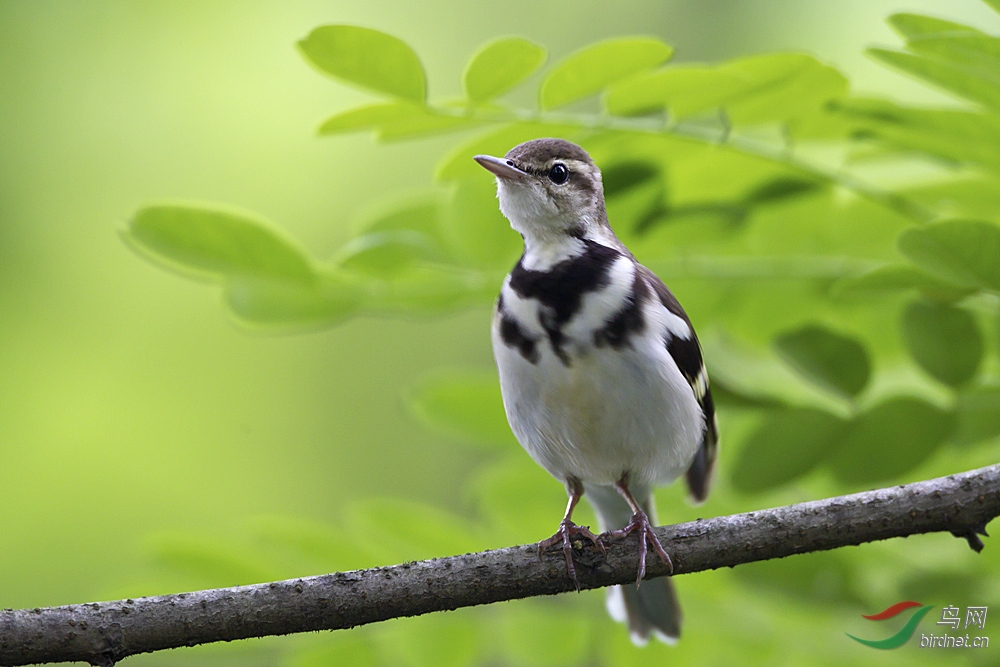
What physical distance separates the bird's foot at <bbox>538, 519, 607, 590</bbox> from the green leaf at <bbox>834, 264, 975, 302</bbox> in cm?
86

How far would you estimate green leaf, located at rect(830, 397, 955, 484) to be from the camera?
2.42 m

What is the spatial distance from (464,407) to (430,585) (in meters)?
0.94

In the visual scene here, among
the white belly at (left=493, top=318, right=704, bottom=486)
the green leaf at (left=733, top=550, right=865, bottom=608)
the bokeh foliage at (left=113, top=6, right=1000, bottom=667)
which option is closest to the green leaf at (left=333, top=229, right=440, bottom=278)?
the bokeh foliage at (left=113, top=6, right=1000, bottom=667)

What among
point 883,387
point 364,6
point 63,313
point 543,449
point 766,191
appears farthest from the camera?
point 364,6

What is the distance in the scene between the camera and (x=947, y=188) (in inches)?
102

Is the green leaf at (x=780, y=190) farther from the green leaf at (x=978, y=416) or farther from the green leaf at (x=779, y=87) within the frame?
the green leaf at (x=978, y=416)

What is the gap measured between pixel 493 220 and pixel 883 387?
4.76ft

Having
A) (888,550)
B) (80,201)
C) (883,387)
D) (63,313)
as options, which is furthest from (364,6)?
(888,550)

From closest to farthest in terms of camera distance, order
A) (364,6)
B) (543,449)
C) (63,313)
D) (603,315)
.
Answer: (603,315) → (543,449) → (63,313) → (364,6)

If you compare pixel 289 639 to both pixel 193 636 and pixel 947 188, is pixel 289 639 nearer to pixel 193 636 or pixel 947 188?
pixel 193 636

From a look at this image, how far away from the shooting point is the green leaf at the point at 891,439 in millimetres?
2424

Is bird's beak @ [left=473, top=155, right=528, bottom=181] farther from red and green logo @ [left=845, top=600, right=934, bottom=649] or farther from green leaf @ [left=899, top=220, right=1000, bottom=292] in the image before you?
red and green logo @ [left=845, top=600, right=934, bottom=649]

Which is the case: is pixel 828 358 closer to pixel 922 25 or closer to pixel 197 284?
pixel 922 25

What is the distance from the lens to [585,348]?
2.39 meters
